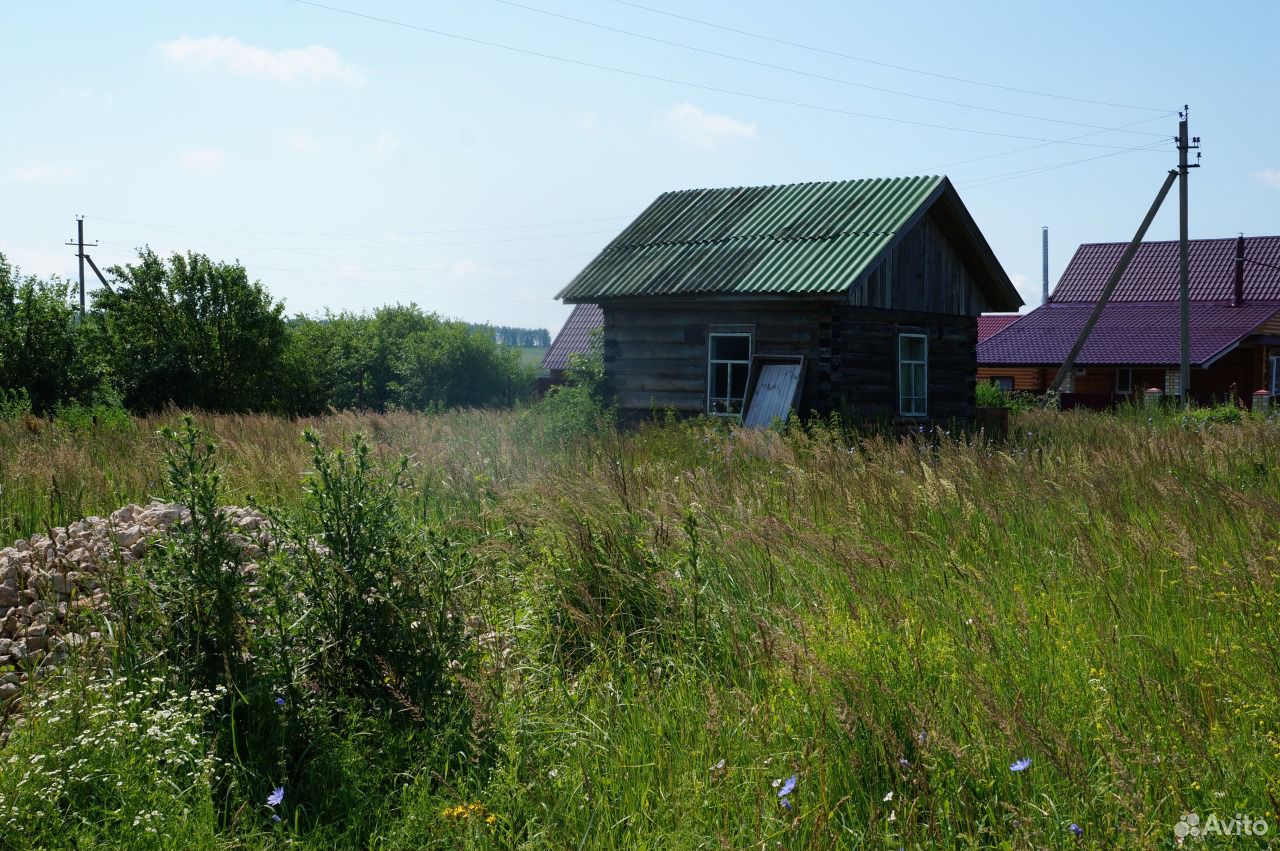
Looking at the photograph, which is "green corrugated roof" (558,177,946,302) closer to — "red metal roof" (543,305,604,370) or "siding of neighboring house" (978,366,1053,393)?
"red metal roof" (543,305,604,370)

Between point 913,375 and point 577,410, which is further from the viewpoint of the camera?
point 913,375

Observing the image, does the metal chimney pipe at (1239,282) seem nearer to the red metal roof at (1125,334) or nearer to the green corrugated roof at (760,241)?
the red metal roof at (1125,334)

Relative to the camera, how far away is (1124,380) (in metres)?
33.3

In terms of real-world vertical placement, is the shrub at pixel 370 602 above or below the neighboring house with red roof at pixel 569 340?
below

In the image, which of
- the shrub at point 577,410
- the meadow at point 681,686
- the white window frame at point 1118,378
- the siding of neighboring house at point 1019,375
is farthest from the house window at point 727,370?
the siding of neighboring house at point 1019,375

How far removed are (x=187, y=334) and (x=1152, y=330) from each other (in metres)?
28.9

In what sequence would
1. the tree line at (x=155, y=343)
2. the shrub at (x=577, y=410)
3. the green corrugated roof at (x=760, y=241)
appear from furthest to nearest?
the tree line at (x=155, y=343) → the green corrugated roof at (x=760, y=241) → the shrub at (x=577, y=410)

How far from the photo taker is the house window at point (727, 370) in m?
16.4

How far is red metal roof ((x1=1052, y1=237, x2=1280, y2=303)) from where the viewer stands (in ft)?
115

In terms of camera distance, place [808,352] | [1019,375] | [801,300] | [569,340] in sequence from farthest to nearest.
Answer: [569,340]
[1019,375]
[808,352]
[801,300]

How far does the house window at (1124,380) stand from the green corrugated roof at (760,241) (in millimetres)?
19888

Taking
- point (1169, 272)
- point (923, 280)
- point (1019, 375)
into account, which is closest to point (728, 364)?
point (923, 280)

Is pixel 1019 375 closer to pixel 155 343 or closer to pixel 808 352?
pixel 808 352

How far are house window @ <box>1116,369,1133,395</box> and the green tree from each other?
26018 millimetres
